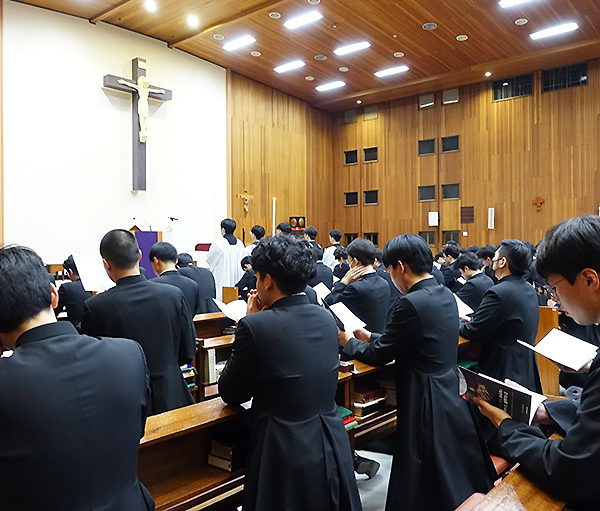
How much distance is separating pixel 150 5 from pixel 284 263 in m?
8.01

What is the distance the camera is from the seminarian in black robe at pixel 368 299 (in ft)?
11.9

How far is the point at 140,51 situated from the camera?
952 cm

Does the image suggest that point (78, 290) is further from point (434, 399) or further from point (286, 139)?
point (286, 139)

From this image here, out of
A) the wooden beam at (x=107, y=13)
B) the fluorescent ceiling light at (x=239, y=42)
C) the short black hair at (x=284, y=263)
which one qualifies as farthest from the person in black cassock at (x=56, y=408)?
the fluorescent ceiling light at (x=239, y=42)

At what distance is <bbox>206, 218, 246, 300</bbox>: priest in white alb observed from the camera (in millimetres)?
7879

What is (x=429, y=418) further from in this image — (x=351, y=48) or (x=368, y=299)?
(x=351, y=48)

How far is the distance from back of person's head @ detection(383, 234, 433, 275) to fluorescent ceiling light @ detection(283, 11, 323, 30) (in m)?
7.32

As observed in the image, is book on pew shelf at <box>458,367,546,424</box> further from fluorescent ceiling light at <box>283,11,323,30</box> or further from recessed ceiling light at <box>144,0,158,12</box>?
recessed ceiling light at <box>144,0,158,12</box>

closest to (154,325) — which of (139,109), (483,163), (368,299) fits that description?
(368,299)

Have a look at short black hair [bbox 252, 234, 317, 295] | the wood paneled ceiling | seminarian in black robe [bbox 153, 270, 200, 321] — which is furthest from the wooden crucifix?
short black hair [bbox 252, 234, 317, 295]

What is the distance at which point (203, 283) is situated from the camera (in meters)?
5.34

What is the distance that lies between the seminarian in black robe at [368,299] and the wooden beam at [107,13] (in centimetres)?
689

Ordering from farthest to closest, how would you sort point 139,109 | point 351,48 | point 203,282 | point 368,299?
1. point 351,48
2. point 139,109
3. point 203,282
4. point 368,299

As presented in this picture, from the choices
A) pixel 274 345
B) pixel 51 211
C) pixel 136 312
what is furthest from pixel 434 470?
pixel 51 211
